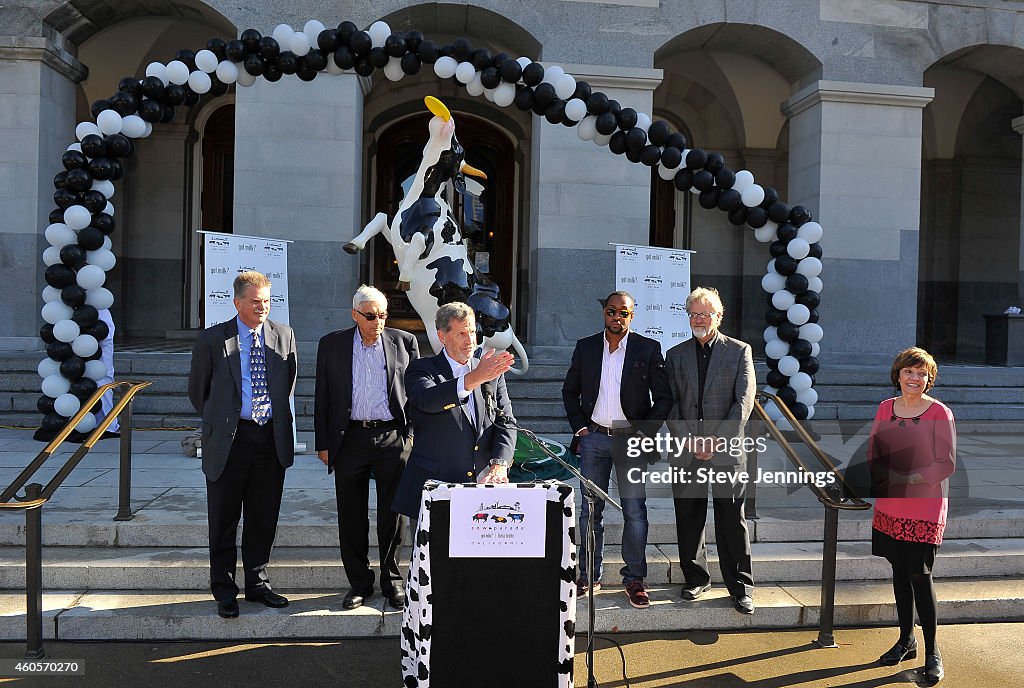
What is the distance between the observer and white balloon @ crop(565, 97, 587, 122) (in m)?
7.68

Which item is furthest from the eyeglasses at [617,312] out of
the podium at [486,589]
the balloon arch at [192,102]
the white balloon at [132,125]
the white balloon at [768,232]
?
the white balloon at [132,125]

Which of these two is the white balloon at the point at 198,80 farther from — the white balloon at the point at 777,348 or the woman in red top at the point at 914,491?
the woman in red top at the point at 914,491

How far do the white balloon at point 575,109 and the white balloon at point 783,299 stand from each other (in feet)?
9.65

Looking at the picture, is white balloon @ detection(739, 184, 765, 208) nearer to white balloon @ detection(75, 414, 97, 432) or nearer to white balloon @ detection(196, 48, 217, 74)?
white balloon @ detection(196, 48, 217, 74)

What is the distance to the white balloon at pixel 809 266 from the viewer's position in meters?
8.61

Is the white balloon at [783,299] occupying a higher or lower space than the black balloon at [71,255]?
lower

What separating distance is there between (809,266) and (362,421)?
19.1ft

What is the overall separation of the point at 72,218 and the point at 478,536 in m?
6.08

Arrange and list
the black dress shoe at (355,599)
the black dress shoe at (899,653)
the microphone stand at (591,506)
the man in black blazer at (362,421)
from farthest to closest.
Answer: the black dress shoe at (355,599)
the man in black blazer at (362,421)
the black dress shoe at (899,653)
the microphone stand at (591,506)

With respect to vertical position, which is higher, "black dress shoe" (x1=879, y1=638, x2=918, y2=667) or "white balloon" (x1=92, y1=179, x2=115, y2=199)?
"white balloon" (x1=92, y1=179, x2=115, y2=199)

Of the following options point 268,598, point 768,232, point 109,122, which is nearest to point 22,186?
point 109,122

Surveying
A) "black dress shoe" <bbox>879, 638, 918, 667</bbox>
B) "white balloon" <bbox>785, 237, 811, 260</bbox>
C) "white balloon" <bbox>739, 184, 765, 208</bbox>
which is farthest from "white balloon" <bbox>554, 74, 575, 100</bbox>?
"black dress shoe" <bbox>879, 638, 918, 667</bbox>

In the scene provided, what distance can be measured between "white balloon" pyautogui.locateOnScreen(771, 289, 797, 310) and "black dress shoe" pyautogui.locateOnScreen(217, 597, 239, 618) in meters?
6.44

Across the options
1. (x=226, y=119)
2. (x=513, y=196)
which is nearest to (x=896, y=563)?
(x=513, y=196)
